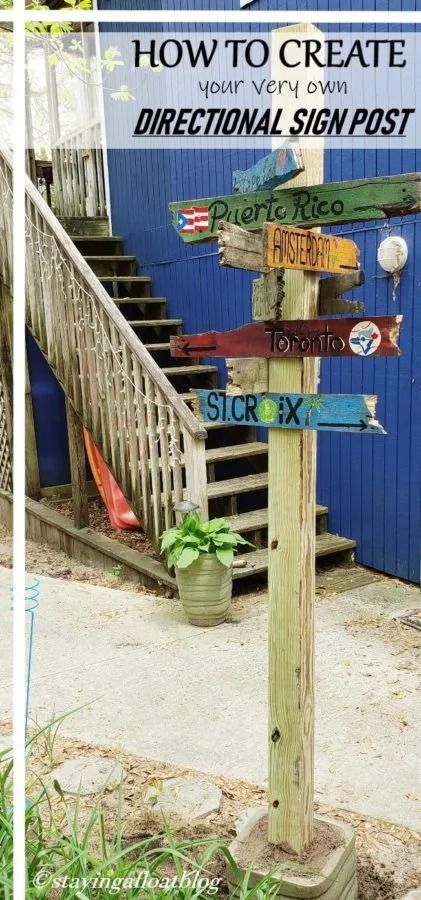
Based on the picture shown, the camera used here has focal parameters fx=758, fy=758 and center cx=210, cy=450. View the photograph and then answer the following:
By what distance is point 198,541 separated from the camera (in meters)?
4.37

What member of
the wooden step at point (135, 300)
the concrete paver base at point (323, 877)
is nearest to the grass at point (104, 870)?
the concrete paver base at point (323, 877)

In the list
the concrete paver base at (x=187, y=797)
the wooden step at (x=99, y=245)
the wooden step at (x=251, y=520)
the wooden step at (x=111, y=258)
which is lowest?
the concrete paver base at (x=187, y=797)

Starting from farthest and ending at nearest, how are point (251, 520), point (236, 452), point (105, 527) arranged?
1. point (105, 527)
2. point (236, 452)
3. point (251, 520)

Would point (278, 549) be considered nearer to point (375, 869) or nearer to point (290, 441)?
point (290, 441)

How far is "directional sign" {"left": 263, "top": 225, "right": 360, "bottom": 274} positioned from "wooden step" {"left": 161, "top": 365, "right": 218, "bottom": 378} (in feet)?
14.2

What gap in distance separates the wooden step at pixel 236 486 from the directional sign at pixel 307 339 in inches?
122

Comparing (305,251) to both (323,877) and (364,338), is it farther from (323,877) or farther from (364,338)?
(323,877)

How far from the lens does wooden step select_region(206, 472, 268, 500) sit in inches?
211

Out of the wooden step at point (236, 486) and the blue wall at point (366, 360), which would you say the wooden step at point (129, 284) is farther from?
the wooden step at point (236, 486)

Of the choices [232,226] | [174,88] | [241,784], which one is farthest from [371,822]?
[174,88]

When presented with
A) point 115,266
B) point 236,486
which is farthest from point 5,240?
point 236,486

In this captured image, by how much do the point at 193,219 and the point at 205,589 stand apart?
259 cm

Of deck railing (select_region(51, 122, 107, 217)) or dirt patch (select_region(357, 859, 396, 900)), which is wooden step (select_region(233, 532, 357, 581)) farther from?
deck railing (select_region(51, 122, 107, 217))

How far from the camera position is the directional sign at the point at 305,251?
1.93 meters
